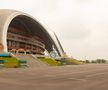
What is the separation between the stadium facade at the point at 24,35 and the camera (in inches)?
3696

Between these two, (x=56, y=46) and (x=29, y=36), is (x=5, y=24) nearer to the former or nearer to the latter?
Answer: (x=29, y=36)

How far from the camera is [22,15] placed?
103 m

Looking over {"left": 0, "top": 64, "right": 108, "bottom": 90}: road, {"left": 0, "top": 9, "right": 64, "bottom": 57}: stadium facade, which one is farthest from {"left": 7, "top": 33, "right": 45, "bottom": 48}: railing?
{"left": 0, "top": 64, "right": 108, "bottom": 90}: road

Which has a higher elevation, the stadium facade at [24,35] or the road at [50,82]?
the stadium facade at [24,35]

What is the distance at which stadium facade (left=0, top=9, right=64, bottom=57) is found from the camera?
9388cm

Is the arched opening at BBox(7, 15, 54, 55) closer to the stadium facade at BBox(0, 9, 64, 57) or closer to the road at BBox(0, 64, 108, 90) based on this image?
the stadium facade at BBox(0, 9, 64, 57)

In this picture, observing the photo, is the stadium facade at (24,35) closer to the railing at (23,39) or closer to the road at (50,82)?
the railing at (23,39)

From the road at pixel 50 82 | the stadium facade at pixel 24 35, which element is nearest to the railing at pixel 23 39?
the stadium facade at pixel 24 35

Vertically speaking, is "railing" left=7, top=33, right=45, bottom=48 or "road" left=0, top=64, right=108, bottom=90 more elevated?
"railing" left=7, top=33, right=45, bottom=48

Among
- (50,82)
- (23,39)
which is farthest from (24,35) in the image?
(50,82)

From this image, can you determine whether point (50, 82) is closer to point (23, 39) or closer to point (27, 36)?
point (23, 39)

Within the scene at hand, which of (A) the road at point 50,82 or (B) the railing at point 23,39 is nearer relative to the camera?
(A) the road at point 50,82

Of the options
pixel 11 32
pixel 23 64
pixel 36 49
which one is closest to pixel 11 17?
pixel 11 32

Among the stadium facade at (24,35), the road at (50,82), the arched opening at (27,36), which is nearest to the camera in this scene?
the road at (50,82)
